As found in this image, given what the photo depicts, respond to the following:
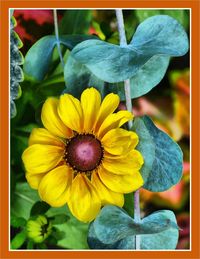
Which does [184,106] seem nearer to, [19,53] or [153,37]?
[153,37]

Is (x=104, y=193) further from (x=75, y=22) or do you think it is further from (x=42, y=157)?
(x=75, y=22)

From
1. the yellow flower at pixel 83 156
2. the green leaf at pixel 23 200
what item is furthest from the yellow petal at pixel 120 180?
the green leaf at pixel 23 200

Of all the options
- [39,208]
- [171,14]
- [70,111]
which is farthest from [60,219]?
[171,14]

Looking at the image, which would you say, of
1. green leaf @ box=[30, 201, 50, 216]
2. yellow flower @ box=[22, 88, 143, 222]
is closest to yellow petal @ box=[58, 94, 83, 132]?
yellow flower @ box=[22, 88, 143, 222]

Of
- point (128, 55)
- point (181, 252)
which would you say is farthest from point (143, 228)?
point (128, 55)

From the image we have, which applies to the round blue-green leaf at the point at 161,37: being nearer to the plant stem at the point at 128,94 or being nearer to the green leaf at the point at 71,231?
the plant stem at the point at 128,94
